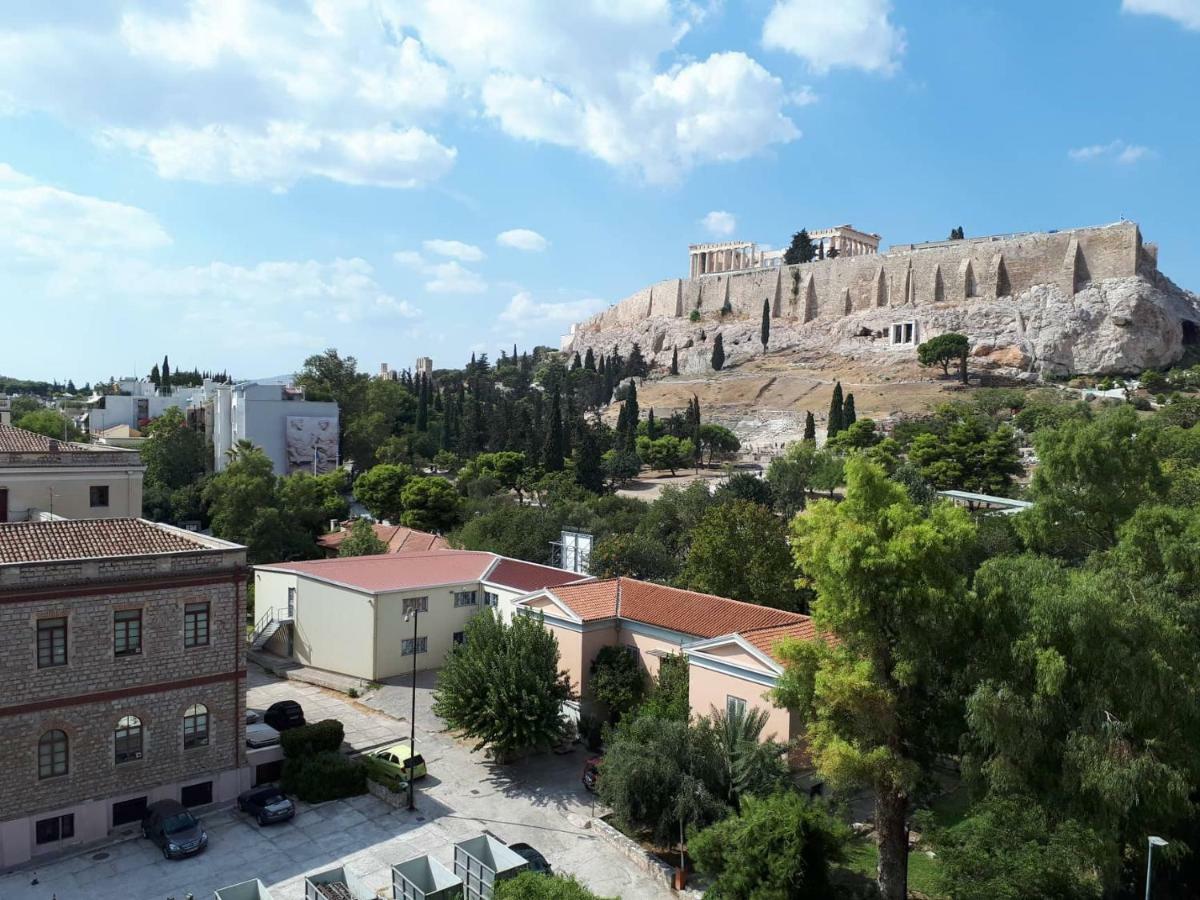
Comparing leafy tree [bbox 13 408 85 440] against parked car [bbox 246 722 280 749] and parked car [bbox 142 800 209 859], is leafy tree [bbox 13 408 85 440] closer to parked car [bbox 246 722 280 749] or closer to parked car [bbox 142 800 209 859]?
parked car [bbox 246 722 280 749]

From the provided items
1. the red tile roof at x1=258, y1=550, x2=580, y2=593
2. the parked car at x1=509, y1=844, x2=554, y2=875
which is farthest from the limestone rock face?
the parked car at x1=509, y1=844, x2=554, y2=875

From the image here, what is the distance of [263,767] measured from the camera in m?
20.3

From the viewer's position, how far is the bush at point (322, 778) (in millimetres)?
19609

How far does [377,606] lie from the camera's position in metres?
27.6

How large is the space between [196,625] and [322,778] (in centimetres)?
453

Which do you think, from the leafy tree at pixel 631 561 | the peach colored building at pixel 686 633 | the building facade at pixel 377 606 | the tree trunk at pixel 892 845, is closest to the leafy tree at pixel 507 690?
the peach colored building at pixel 686 633

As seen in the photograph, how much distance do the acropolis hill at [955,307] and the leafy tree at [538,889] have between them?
8504 centimetres

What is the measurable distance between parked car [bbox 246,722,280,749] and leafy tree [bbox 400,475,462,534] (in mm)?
26666

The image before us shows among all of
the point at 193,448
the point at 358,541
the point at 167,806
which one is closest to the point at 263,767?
the point at 167,806

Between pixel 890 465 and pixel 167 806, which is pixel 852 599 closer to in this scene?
pixel 167 806

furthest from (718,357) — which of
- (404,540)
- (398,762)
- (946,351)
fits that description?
(398,762)

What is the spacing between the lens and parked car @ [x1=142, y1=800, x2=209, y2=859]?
16766 mm

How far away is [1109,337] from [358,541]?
76.6 meters

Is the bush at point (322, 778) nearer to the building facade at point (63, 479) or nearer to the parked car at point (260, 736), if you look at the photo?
the parked car at point (260, 736)
